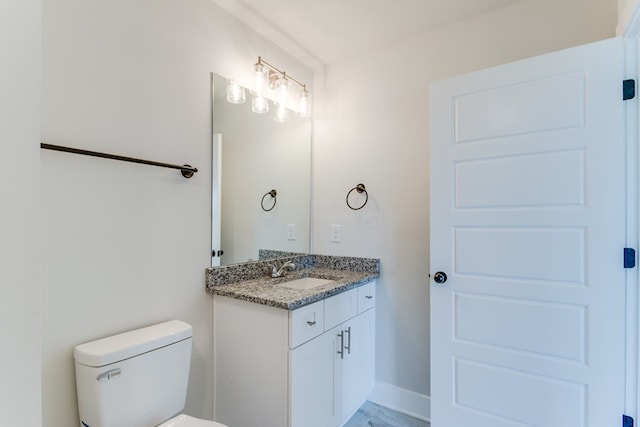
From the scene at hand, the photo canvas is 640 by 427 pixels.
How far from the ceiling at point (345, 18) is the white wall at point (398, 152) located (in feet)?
0.30

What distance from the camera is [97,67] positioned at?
1282 millimetres

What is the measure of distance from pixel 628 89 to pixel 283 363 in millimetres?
1930

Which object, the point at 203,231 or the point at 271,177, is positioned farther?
the point at 271,177

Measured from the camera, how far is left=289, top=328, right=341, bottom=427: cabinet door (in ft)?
4.83

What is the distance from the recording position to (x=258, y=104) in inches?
79.3

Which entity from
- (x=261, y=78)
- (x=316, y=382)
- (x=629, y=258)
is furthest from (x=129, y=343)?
(x=629, y=258)

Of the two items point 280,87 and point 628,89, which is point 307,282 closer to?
point 280,87

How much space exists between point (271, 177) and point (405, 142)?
0.97m

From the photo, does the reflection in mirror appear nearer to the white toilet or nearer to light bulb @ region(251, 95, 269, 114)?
light bulb @ region(251, 95, 269, 114)

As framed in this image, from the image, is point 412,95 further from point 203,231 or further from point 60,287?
point 60,287

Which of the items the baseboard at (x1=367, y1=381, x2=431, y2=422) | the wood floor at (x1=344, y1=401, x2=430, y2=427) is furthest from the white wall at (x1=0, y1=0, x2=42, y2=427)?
the baseboard at (x1=367, y1=381, x2=431, y2=422)

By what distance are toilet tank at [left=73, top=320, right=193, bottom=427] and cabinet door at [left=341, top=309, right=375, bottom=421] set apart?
3.02 feet

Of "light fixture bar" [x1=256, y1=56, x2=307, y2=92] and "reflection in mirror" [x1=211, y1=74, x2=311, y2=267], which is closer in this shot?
"reflection in mirror" [x1=211, y1=74, x2=311, y2=267]

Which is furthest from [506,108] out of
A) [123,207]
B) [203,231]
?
[123,207]
